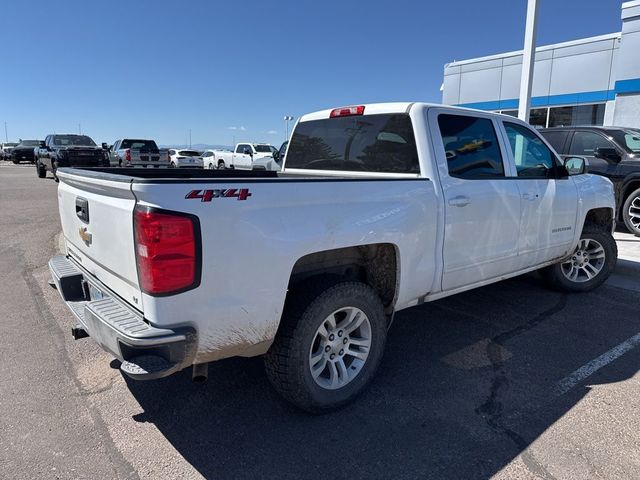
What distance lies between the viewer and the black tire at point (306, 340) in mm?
2693

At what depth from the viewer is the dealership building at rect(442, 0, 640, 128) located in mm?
15328

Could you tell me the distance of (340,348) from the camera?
3068 mm

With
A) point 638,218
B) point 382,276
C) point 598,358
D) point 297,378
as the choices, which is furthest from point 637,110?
point 297,378

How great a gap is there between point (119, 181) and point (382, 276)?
184 cm

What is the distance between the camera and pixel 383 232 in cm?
301

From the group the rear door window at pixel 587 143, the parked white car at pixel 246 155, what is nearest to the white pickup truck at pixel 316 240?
the rear door window at pixel 587 143

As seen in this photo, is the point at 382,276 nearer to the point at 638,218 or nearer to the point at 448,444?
the point at 448,444

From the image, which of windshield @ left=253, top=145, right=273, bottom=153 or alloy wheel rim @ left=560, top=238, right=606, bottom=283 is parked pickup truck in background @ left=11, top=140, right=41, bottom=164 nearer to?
windshield @ left=253, top=145, right=273, bottom=153

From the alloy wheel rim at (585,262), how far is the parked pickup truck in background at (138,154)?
17.7 m

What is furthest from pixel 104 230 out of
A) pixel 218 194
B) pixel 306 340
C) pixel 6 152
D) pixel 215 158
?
pixel 6 152

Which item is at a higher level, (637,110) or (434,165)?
(637,110)

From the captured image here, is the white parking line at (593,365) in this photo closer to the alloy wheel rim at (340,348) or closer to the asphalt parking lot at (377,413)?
the asphalt parking lot at (377,413)

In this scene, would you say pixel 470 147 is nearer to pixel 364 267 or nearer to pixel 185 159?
pixel 364 267

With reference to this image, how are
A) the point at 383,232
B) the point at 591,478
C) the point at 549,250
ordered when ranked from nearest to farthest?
the point at 591,478 < the point at 383,232 < the point at 549,250
